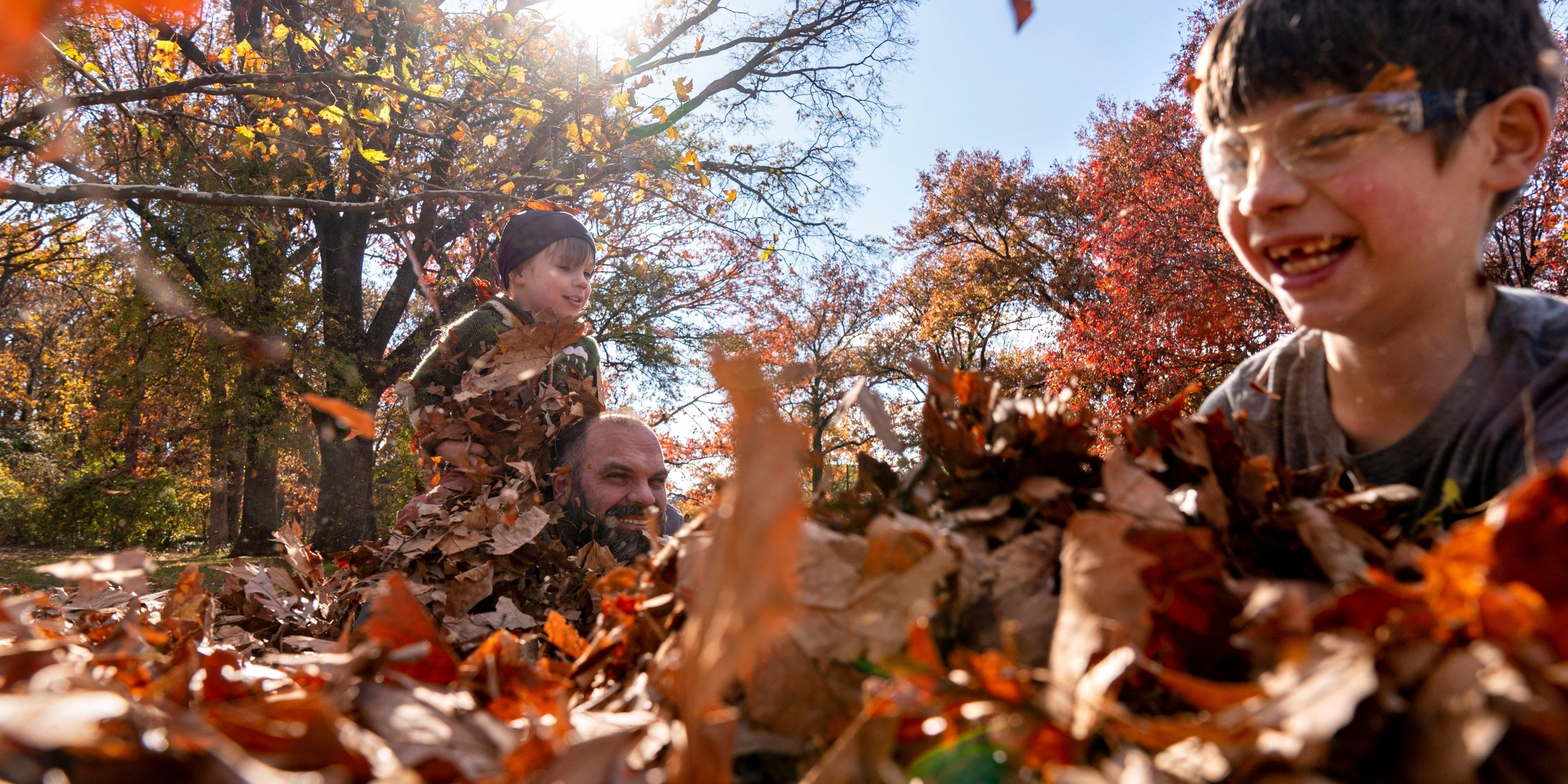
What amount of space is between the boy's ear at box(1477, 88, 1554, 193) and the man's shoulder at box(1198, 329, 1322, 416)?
1.37 feet

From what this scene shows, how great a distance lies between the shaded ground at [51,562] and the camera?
9.95 m

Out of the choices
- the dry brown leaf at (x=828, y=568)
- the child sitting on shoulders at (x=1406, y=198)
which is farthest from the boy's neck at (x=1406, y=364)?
the dry brown leaf at (x=828, y=568)

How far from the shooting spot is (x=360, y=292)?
14227 mm

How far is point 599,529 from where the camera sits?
3109 mm

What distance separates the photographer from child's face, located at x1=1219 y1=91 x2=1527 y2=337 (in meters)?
1.31

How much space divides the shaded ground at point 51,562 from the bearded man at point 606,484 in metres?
3.51

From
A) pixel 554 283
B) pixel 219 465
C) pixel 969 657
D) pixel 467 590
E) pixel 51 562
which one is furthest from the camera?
pixel 219 465

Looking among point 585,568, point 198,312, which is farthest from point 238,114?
point 585,568

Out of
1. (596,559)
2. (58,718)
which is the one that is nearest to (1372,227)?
(58,718)

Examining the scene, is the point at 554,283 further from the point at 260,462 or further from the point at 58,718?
the point at 260,462

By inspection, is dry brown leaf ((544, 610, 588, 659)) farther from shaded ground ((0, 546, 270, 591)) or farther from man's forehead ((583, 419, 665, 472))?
shaded ground ((0, 546, 270, 591))

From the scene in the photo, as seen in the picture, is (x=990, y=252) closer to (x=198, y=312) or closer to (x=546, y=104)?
(x=546, y=104)

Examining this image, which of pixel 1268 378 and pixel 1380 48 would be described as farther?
pixel 1268 378

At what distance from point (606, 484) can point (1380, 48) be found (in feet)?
8.70
